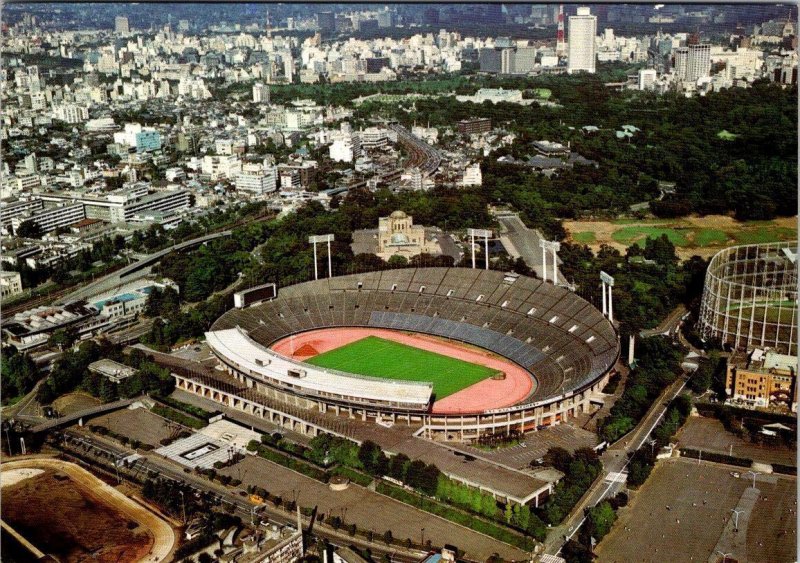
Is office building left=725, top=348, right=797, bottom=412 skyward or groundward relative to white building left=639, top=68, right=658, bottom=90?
groundward

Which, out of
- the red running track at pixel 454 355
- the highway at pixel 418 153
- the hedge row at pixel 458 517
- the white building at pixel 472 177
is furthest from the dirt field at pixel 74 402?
the highway at pixel 418 153

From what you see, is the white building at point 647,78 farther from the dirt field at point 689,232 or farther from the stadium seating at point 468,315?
the stadium seating at point 468,315

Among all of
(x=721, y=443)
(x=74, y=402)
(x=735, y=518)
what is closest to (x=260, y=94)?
(x=74, y=402)

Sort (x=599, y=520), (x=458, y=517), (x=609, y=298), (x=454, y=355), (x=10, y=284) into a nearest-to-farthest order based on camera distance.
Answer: (x=599, y=520) → (x=458, y=517) → (x=454, y=355) → (x=609, y=298) → (x=10, y=284)

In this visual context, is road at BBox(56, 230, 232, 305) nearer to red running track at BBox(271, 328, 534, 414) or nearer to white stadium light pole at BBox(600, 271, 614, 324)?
red running track at BBox(271, 328, 534, 414)

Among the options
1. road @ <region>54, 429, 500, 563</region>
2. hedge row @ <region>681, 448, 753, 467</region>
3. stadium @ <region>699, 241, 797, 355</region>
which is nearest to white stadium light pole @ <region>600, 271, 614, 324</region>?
stadium @ <region>699, 241, 797, 355</region>

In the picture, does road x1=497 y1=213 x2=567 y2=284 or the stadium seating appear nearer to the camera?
the stadium seating

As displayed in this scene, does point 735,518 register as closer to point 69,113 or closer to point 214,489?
point 214,489
